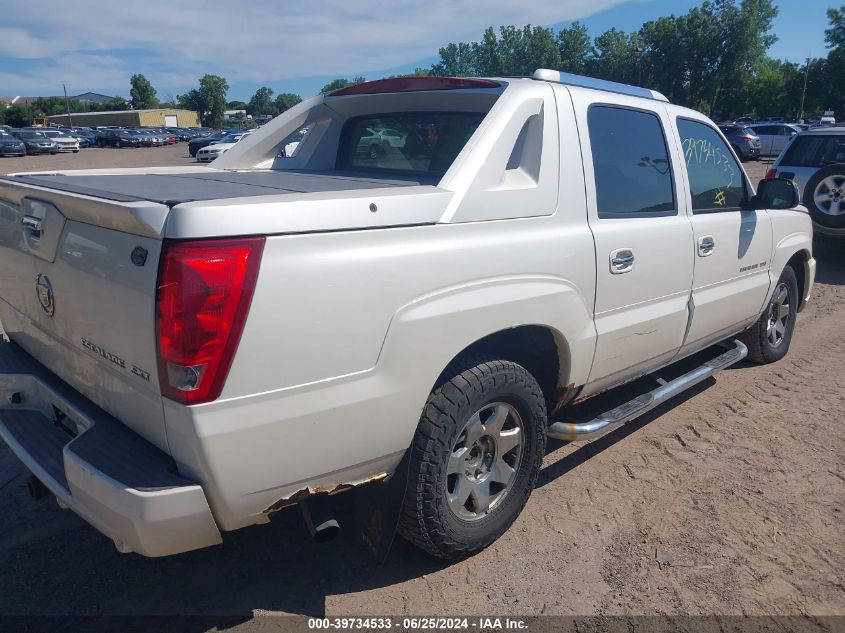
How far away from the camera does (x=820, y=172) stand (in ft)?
25.3

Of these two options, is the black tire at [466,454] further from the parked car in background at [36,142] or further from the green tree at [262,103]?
the green tree at [262,103]

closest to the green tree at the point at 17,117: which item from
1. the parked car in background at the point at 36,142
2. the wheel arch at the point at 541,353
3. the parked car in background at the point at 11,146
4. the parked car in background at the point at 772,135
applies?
the parked car in background at the point at 36,142

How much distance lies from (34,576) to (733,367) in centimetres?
491

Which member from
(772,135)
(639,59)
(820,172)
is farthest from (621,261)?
(639,59)

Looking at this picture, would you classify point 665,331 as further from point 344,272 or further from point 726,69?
point 726,69

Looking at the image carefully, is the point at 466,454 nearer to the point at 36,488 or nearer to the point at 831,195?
the point at 36,488

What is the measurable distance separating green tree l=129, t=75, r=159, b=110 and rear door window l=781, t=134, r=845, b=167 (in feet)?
429

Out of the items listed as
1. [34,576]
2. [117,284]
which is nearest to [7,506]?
[34,576]

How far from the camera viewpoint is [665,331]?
3.66 meters

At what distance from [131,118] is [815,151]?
103 metres

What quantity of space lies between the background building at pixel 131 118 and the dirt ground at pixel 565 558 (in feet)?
343

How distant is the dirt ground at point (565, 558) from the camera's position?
2.64 metres

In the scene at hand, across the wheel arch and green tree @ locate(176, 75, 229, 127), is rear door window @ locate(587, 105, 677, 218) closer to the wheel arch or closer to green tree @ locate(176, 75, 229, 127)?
the wheel arch

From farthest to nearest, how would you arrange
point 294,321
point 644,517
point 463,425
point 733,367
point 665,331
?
point 733,367 < point 665,331 < point 644,517 < point 463,425 < point 294,321
